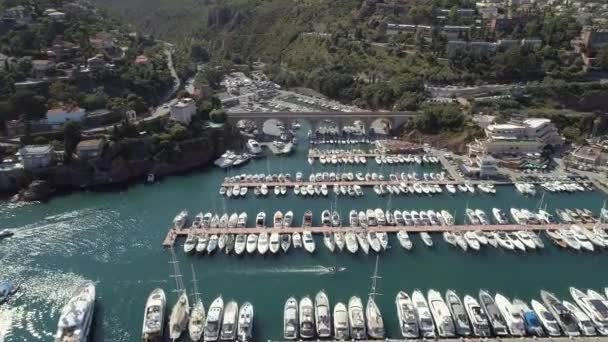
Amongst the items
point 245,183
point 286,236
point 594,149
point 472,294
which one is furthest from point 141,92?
point 594,149

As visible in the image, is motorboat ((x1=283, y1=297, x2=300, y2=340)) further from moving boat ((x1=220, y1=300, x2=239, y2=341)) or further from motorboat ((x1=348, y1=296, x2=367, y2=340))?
motorboat ((x1=348, y1=296, x2=367, y2=340))

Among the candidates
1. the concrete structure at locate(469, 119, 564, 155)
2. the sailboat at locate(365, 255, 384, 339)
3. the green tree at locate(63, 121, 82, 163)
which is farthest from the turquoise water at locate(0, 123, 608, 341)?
the concrete structure at locate(469, 119, 564, 155)

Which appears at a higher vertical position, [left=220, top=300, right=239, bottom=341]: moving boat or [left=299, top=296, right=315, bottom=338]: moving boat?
[left=299, top=296, right=315, bottom=338]: moving boat

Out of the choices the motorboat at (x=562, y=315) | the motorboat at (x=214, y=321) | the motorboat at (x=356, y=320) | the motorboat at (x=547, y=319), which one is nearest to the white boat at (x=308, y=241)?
the motorboat at (x=356, y=320)

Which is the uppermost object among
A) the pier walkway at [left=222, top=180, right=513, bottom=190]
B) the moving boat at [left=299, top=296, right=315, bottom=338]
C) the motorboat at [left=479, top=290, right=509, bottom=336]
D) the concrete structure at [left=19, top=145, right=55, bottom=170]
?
the concrete structure at [left=19, top=145, right=55, bottom=170]

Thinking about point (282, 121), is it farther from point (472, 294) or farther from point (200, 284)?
point (472, 294)

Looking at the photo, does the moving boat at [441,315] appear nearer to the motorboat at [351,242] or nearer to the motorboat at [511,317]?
the motorboat at [511,317]
